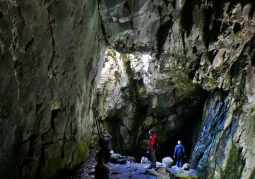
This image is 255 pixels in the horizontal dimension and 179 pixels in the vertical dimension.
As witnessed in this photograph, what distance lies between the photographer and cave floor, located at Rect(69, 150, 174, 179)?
9.82 m

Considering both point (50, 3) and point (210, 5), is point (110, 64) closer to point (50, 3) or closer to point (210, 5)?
point (210, 5)

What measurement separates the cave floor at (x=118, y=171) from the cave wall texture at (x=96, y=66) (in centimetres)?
47

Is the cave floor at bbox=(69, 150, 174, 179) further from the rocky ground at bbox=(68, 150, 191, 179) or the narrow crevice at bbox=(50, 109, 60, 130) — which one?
the narrow crevice at bbox=(50, 109, 60, 130)

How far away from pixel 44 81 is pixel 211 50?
7402 mm

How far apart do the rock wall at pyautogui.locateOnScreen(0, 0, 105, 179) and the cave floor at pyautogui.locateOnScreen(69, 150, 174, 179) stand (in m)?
0.47

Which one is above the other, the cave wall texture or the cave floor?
the cave wall texture

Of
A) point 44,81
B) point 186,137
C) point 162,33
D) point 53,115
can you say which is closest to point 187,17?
point 162,33

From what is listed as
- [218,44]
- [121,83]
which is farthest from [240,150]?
[121,83]

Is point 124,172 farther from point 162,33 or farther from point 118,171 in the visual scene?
point 162,33

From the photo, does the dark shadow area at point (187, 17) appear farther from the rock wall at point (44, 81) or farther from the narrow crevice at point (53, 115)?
the narrow crevice at point (53, 115)

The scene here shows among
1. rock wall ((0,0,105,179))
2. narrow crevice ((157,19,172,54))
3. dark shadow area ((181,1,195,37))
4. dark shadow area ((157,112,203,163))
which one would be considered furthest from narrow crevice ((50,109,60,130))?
dark shadow area ((157,112,203,163))

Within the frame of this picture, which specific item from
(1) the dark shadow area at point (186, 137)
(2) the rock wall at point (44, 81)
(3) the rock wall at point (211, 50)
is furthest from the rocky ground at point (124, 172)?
(1) the dark shadow area at point (186, 137)

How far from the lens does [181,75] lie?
588 inches

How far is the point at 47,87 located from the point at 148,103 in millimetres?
11855
